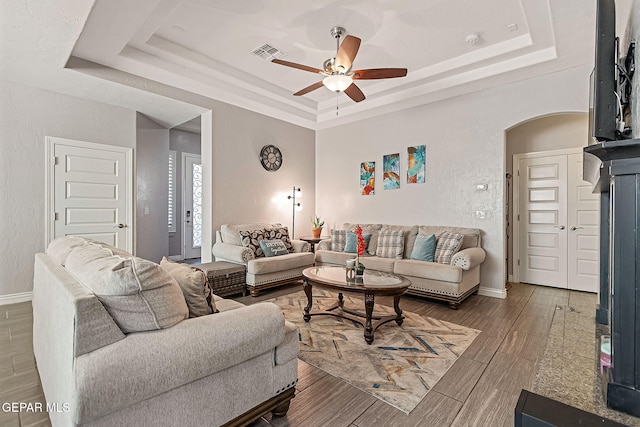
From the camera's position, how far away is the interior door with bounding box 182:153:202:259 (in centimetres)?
700

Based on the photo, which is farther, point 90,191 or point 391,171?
point 391,171

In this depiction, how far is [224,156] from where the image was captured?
5.03 m

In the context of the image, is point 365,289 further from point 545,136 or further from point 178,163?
point 178,163

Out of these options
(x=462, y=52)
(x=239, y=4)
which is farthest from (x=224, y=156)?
(x=462, y=52)

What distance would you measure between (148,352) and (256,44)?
→ 372cm

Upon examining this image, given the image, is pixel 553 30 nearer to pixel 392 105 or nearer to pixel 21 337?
pixel 392 105

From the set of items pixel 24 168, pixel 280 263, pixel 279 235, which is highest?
pixel 24 168

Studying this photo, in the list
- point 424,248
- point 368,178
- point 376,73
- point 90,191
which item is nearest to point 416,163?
point 368,178

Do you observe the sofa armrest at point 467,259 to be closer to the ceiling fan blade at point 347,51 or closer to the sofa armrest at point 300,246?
the sofa armrest at point 300,246

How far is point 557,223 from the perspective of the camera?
474cm

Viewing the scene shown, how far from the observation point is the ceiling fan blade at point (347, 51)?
275 cm

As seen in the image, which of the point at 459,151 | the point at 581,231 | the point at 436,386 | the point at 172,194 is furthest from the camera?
the point at 172,194

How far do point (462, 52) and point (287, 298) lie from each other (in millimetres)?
3995

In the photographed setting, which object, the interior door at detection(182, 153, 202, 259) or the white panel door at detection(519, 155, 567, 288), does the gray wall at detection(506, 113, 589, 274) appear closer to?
the white panel door at detection(519, 155, 567, 288)
